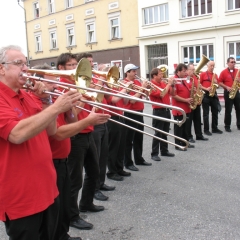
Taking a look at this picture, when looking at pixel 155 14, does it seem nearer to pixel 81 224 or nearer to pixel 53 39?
pixel 53 39

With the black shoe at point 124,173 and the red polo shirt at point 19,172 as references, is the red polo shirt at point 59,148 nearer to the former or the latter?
the red polo shirt at point 19,172

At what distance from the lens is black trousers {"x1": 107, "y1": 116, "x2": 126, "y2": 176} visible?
4961 mm

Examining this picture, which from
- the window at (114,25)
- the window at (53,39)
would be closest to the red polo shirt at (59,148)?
the window at (114,25)

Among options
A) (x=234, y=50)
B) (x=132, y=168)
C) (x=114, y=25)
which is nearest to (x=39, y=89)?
(x=132, y=168)

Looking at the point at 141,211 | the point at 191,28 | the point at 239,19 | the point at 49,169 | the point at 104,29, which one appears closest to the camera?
the point at 49,169

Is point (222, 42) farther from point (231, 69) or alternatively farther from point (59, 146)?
point (59, 146)

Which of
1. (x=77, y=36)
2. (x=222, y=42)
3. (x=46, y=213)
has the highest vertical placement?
(x=77, y=36)

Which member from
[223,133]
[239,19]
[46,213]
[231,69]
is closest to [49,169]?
[46,213]

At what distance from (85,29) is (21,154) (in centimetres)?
2560

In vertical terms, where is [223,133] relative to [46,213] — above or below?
below

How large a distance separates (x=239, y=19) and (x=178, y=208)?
55.9ft

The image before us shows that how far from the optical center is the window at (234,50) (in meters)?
19.0

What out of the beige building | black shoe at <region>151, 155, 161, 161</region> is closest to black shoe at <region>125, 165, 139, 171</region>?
black shoe at <region>151, 155, 161, 161</region>

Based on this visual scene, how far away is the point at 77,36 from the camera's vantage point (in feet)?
89.8
